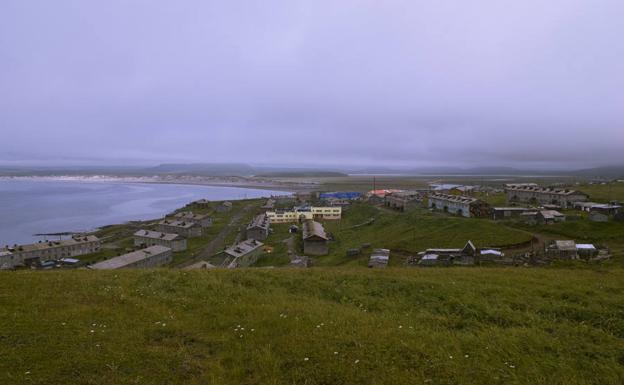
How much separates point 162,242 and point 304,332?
51489mm

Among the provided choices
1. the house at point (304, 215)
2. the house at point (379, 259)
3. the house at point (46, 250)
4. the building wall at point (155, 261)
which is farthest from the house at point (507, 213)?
the house at point (46, 250)

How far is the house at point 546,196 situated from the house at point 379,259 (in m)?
42.6

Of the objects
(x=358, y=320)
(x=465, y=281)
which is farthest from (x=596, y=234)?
(x=358, y=320)

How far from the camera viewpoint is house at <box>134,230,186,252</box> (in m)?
53.1

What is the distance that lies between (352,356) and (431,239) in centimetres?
3549

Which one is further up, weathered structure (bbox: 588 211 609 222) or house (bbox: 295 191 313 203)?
weathered structure (bbox: 588 211 609 222)

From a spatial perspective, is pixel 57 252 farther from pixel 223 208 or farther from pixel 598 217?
pixel 598 217

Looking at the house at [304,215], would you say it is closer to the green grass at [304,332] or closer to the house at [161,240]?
the house at [161,240]

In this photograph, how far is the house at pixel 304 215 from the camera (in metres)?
72.6

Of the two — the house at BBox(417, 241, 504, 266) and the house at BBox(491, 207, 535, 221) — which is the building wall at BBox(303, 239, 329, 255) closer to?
the house at BBox(417, 241, 504, 266)

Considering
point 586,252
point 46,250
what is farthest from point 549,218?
point 46,250

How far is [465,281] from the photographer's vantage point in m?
13.6

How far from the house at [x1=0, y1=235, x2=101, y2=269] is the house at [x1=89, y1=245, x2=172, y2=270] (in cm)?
1656

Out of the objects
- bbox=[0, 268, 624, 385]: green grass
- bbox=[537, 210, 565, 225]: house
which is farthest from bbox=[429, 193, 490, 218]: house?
bbox=[0, 268, 624, 385]: green grass
